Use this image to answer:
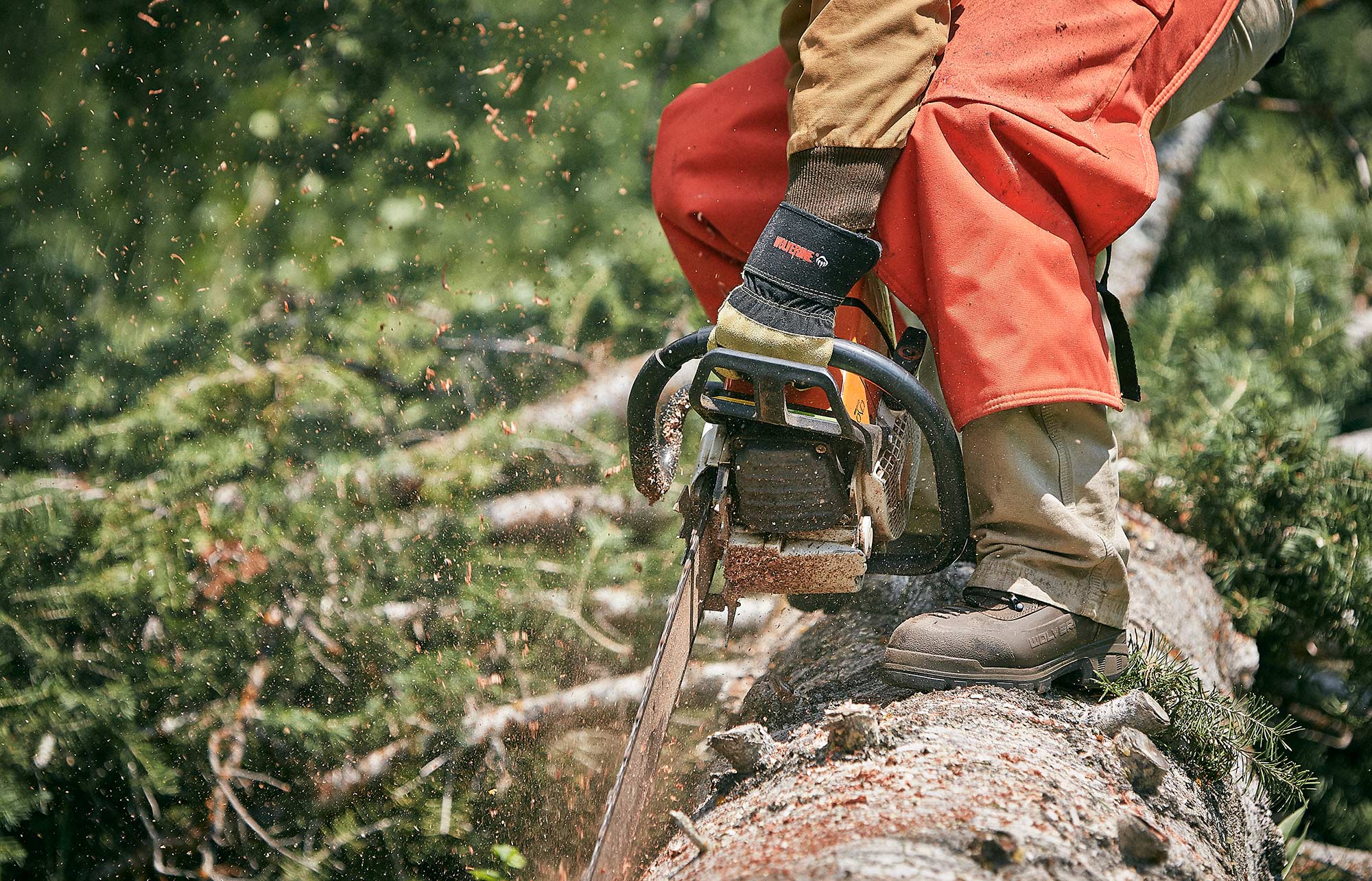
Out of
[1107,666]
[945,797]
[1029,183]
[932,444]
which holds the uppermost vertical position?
[1029,183]

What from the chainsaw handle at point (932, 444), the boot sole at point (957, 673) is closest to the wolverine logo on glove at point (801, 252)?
the chainsaw handle at point (932, 444)

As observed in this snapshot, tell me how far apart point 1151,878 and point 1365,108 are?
4.01 metres

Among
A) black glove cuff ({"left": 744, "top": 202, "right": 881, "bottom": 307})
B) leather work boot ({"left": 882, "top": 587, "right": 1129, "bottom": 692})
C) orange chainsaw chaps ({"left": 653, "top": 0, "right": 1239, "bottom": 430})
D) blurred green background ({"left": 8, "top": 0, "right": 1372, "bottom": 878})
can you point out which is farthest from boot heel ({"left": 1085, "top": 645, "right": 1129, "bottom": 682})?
blurred green background ({"left": 8, "top": 0, "right": 1372, "bottom": 878})

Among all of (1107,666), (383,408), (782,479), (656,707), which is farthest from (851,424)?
(383,408)

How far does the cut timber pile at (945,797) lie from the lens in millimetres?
1220

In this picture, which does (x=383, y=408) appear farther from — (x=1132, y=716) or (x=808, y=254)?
(x=1132, y=716)

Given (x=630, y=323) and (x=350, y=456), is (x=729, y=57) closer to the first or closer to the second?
(x=630, y=323)

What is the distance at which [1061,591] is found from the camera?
1713mm

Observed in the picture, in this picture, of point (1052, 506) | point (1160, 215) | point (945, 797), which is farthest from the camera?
point (1160, 215)

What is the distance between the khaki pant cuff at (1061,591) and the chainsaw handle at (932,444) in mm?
83

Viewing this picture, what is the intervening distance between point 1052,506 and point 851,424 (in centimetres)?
40

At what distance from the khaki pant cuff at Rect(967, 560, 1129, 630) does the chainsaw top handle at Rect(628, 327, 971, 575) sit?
0.28ft

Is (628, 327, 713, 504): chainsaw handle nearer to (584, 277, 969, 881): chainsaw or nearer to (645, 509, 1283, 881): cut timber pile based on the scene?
(584, 277, 969, 881): chainsaw

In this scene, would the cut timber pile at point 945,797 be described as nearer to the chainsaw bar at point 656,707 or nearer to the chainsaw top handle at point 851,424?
the chainsaw bar at point 656,707
